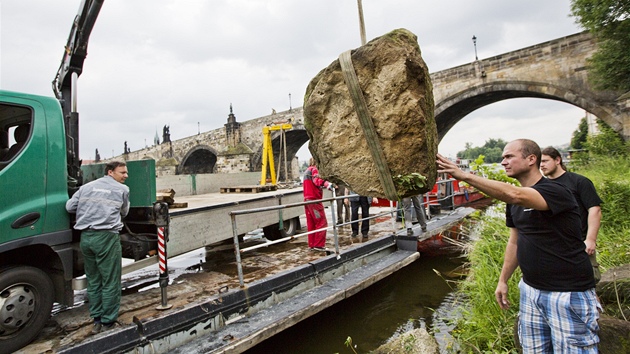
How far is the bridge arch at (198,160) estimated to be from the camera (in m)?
32.6

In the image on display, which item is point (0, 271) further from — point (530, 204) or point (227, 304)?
point (530, 204)

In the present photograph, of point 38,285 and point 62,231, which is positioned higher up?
point 62,231

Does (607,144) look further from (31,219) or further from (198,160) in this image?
(198,160)

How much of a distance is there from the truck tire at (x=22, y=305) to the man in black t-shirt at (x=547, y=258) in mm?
3551

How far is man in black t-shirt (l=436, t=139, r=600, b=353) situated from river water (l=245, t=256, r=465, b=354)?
1.67 m

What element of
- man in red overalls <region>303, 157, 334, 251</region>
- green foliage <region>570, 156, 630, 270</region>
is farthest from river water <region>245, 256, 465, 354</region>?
green foliage <region>570, 156, 630, 270</region>

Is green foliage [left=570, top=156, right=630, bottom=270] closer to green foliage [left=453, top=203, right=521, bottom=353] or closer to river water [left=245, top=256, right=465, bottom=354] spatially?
green foliage [left=453, top=203, right=521, bottom=353]

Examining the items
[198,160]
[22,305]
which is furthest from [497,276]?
[198,160]

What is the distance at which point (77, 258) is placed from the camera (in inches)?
132

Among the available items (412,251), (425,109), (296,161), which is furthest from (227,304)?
(296,161)

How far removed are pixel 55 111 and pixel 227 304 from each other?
264cm

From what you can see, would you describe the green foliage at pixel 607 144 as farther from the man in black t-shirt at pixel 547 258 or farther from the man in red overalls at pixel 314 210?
the man in black t-shirt at pixel 547 258

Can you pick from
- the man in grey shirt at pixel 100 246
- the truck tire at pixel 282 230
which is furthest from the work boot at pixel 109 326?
the truck tire at pixel 282 230

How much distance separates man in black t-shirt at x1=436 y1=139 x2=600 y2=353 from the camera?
176 cm
